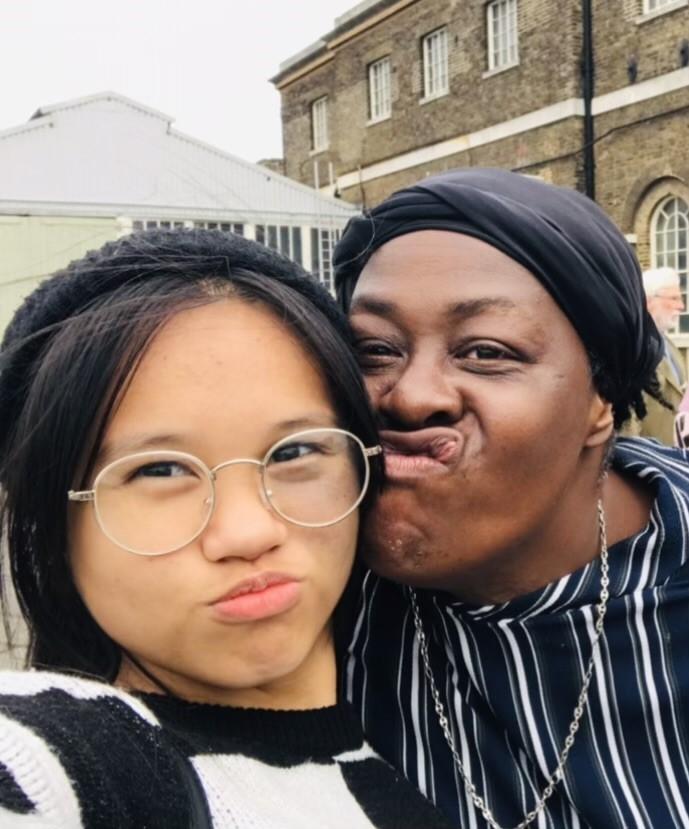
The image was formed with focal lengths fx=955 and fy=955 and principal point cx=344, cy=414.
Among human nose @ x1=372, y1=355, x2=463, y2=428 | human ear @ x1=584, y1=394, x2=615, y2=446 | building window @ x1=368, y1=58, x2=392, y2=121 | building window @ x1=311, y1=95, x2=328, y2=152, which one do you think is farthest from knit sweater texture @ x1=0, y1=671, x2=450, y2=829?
building window @ x1=311, y1=95, x2=328, y2=152

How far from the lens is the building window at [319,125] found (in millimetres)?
22408

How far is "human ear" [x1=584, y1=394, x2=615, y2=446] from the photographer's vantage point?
1.47 metres

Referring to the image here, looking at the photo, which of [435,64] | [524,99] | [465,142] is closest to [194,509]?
[524,99]

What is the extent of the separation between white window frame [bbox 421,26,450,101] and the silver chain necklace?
17.7m

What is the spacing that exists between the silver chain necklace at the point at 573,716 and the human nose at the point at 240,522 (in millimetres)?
512

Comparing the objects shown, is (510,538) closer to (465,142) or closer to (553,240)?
(553,240)

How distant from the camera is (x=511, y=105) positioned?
53.4 feet

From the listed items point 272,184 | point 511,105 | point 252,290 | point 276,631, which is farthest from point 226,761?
point 511,105

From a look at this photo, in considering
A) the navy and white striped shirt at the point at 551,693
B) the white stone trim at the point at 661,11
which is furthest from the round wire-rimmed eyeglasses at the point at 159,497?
the white stone trim at the point at 661,11

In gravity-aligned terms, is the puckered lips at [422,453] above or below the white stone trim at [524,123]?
below

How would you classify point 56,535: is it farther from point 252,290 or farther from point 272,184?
point 272,184

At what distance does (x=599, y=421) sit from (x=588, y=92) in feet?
48.5

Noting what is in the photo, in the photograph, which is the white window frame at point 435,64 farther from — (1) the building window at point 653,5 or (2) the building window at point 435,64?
(1) the building window at point 653,5

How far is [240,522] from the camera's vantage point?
39.6 inches
